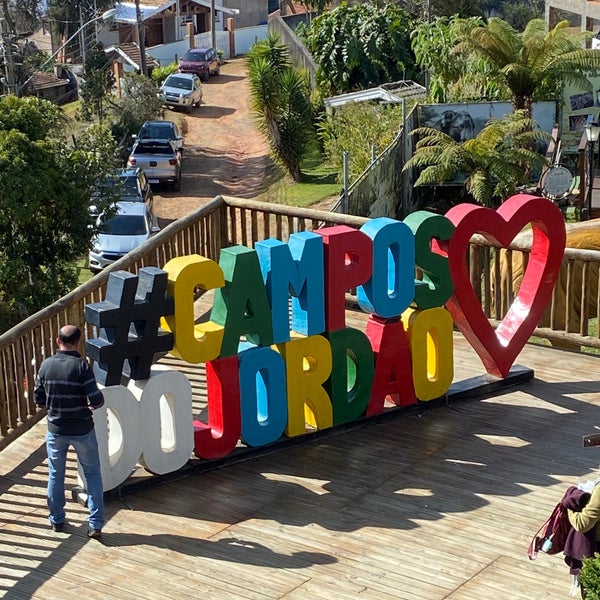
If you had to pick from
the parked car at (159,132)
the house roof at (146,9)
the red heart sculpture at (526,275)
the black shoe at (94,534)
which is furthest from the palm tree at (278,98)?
the house roof at (146,9)

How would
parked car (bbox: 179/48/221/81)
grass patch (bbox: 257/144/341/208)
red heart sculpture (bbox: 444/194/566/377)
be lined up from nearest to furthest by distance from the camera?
red heart sculpture (bbox: 444/194/566/377)
grass patch (bbox: 257/144/341/208)
parked car (bbox: 179/48/221/81)

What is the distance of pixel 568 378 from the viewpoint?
1101cm

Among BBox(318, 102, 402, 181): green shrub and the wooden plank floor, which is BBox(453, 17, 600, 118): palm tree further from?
the wooden plank floor

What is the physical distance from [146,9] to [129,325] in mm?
62342

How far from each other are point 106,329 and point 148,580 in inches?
71.5

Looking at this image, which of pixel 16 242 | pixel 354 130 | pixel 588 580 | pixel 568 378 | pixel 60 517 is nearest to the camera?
pixel 588 580

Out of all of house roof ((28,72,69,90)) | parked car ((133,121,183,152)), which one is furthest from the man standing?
house roof ((28,72,69,90))

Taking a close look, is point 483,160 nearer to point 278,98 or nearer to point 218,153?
point 278,98

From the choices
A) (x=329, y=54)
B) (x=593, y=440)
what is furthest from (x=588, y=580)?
(x=329, y=54)

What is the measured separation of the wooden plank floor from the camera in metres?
7.50

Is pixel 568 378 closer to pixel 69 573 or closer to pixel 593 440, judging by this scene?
pixel 593 440

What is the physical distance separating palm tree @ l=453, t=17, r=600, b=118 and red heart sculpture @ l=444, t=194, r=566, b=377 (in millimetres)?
16661

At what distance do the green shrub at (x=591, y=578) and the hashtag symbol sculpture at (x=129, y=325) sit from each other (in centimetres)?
368

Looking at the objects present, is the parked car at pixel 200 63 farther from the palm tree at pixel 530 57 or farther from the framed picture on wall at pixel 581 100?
the framed picture on wall at pixel 581 100
